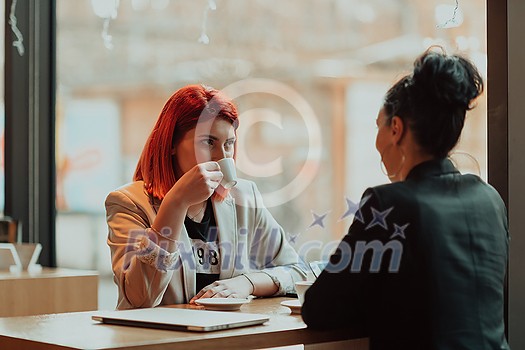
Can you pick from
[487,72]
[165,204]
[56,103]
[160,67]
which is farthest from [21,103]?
[487,72]

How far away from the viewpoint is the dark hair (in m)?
1.58

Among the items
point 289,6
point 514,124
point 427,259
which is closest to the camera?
point 427,259

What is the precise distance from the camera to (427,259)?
1514mm

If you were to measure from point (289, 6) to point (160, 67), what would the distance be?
0.65 meters

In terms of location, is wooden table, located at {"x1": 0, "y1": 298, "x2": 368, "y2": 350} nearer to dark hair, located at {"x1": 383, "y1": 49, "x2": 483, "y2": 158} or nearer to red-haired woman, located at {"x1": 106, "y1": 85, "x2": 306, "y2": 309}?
red-haired woman, located at {"x1": 106, "y1": 85, "x2": 306, "y2": 309}

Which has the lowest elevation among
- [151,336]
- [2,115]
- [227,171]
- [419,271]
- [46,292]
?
[46,292]

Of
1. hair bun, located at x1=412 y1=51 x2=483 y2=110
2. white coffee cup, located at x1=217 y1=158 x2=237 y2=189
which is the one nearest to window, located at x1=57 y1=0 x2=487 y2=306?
white coffee cup, located at x1=217 y1=158 x2=237 y2=189

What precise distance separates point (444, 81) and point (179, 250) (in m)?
0.83

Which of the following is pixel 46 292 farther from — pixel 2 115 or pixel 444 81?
pixel 444 81

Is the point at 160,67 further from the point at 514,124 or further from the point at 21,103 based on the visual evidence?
the point at 514,124

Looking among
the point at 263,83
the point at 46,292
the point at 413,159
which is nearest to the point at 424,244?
the point at 413,159

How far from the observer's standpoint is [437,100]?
1573 millimetres

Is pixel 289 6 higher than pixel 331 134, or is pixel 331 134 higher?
pixel 289 6

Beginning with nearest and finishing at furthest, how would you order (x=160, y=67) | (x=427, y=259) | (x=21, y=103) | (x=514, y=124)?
(x=427, y=259), (x=514, y=124), (x=160, y=67), (x=21, y=103)
